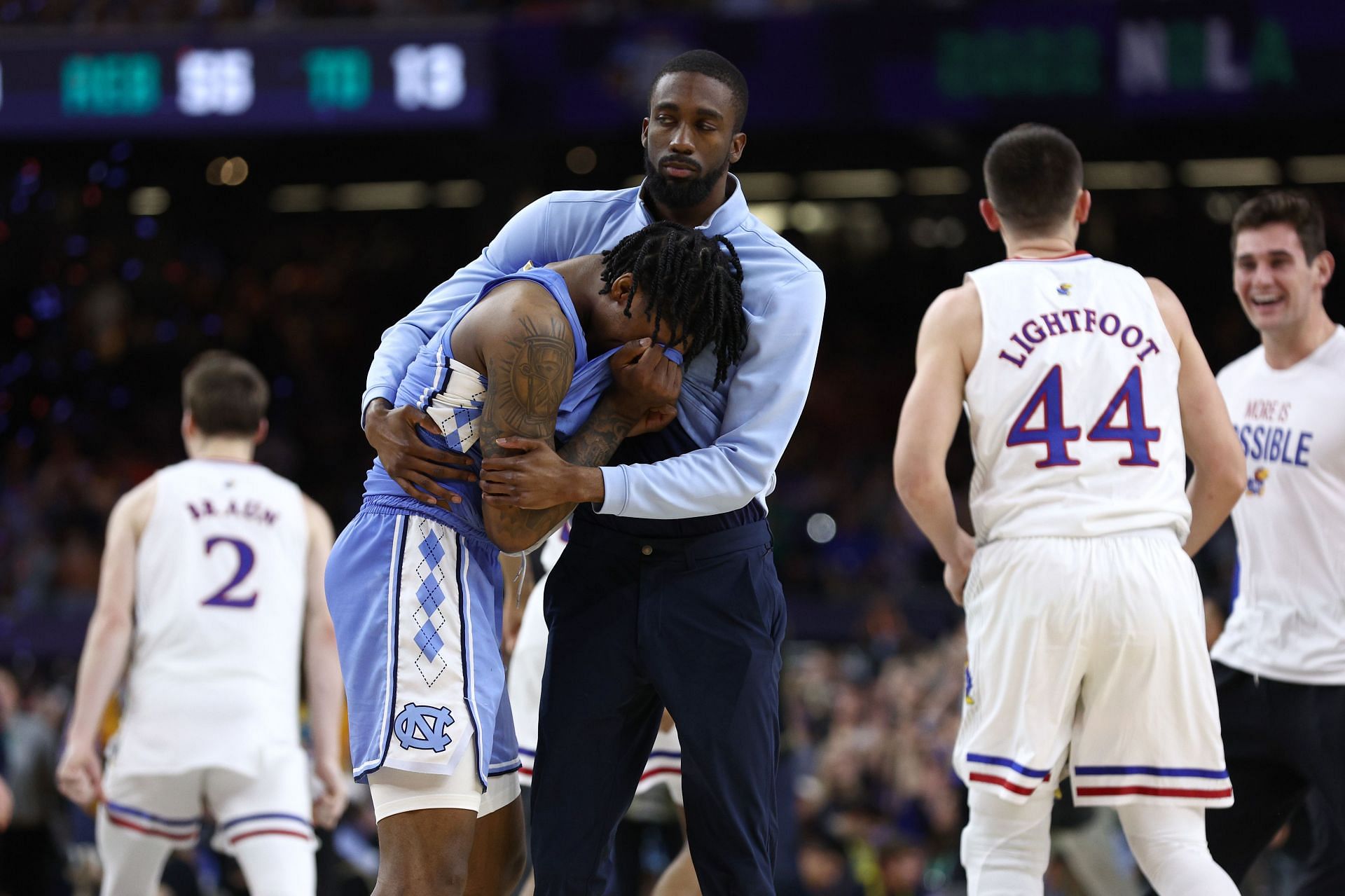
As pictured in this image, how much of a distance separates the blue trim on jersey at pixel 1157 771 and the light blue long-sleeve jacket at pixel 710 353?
3.52 ft

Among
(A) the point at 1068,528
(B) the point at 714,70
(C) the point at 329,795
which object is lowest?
(C) the point at 329,795

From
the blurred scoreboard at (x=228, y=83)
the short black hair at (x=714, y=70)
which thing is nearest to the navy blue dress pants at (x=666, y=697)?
the short black hair at (x=714, y=70)

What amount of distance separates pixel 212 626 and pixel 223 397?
2.67ft

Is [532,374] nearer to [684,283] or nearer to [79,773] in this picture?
[684,283]

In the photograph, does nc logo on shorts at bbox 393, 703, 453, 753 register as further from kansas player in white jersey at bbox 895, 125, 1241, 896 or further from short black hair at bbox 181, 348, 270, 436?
short black hair at bbox 181, 348, 270, 436

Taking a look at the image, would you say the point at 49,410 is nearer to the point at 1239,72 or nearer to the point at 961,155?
the point at 961,155

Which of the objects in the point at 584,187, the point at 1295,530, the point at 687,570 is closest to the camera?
the point at 687,570

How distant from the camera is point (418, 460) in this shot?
3.47m

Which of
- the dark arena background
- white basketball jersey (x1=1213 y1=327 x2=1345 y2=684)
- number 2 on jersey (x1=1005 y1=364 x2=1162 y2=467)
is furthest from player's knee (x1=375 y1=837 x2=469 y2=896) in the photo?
the dark arena background

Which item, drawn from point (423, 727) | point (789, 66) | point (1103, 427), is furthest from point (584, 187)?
point (423, 727)

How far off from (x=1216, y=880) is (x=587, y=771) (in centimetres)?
150

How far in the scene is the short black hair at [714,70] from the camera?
3.71 m

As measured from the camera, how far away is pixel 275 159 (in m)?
18.2

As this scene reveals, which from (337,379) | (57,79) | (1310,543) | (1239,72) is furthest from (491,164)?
→ (1310,543)
